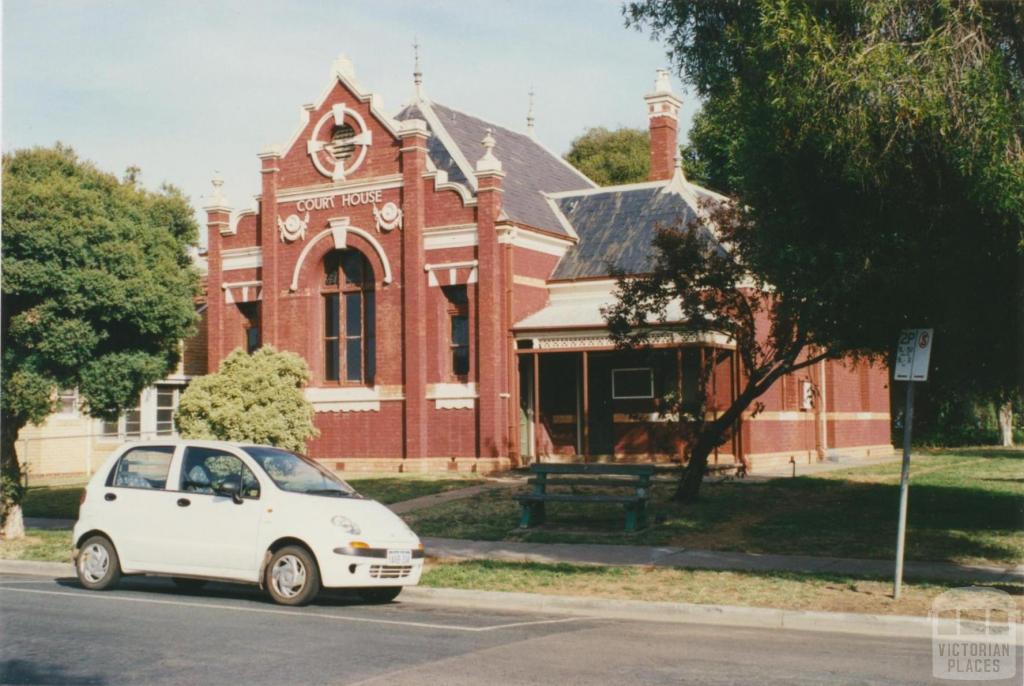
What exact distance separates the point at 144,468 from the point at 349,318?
17.2 meters

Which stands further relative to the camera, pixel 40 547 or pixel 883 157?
pixel 40 547

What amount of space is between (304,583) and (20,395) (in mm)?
8936

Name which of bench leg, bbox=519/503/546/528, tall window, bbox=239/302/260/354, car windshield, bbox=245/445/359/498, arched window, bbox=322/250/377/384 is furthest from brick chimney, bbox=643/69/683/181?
car windshield, bbox=245/445/359/498

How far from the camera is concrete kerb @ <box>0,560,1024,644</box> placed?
10.6 metres

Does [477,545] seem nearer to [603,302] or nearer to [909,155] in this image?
[909,155]

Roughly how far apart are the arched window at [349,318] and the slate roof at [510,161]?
351cm

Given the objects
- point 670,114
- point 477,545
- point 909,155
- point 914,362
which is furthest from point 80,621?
point 670,114

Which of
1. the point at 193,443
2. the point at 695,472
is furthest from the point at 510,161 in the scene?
the point at 193,443

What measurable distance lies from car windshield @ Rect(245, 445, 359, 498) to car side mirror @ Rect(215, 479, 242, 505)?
33 cm

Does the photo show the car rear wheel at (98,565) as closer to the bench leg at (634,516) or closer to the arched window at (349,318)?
the bench leg at (634,516)

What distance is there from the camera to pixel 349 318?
30.1m

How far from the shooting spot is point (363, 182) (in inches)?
1157

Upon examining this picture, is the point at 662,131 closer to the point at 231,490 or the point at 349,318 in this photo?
the point at 349,318

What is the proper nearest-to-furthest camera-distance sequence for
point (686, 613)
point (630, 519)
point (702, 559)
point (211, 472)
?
point (686, 613)
point (211, 472)
point (702, 559)
point (630, 519)
